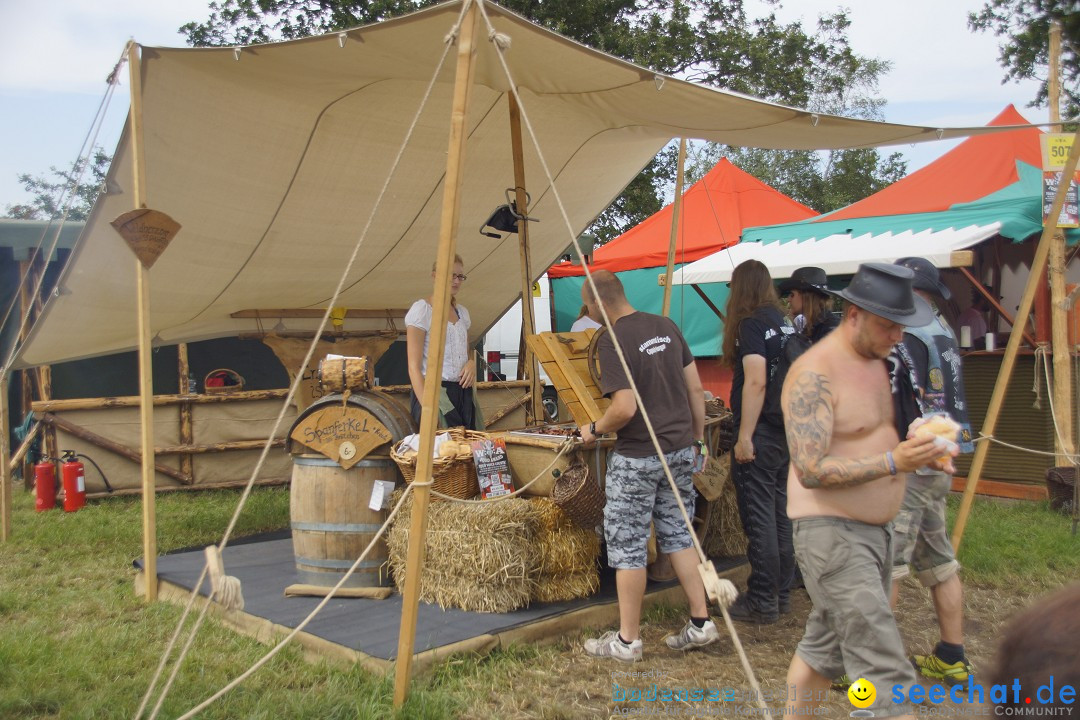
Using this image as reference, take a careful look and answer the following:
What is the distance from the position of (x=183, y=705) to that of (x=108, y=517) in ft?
14.1

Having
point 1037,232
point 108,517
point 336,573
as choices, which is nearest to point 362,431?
point 336,573

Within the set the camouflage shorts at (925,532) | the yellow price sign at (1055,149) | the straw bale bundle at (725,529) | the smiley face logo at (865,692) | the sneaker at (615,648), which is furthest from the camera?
the yellow price sign at (1055,149)

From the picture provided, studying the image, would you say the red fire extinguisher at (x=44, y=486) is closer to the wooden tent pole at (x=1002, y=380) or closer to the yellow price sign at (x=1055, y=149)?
the wooden tent pole at (x=1002, y=380)

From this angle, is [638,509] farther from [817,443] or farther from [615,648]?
[817,443]

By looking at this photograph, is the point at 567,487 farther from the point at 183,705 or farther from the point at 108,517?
the point at 108,517

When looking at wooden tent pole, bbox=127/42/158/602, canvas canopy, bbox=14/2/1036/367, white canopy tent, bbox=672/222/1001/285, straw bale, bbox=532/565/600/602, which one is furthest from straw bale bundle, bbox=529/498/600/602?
white canopy tent, bbox=672/222/1001/285

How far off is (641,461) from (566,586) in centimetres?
95

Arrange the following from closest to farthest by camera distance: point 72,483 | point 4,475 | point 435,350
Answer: point 435,350 < point 4,475 < point 72,483

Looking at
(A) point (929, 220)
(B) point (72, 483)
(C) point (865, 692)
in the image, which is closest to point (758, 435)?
(C) point (865, 692)

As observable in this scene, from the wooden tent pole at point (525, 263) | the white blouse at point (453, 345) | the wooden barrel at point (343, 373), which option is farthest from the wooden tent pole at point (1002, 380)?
the wooden barrel at point (343, 373)

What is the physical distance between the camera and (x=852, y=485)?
2453 mm

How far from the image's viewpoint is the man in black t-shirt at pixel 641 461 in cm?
372

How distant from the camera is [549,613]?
4070mm

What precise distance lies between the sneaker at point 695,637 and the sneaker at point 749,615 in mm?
531
